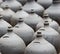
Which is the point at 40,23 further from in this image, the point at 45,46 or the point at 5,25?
the point at 45,46

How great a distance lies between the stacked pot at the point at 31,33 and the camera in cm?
213

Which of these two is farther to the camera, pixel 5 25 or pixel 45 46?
pixel 5 25

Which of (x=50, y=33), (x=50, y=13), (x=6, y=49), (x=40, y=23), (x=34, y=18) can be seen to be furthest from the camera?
(x=50, y=13)

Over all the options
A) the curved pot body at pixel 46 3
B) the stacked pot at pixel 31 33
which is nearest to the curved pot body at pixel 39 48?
the stacked pot at pixel 31 33

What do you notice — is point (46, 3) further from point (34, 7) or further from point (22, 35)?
point (22, 35)

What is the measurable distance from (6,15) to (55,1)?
0.81 metres

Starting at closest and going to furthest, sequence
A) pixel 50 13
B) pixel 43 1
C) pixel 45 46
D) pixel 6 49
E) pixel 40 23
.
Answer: pixel 45 46, pixel 6 49, pixel 40 23, pixel 50 13, pixel 43 1

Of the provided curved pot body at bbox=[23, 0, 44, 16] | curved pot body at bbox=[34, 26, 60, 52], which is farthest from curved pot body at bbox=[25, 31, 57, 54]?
curved pot body at bbox=[23, 0, 44, 16]

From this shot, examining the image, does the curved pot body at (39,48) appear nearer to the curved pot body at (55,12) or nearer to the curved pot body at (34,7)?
the curved pot body at (55,12)

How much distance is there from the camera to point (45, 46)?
2.08 m

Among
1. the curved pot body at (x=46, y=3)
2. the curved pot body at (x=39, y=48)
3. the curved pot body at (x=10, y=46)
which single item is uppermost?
the curved pot body at (x=39, y=48)

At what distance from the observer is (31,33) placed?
9.27ft

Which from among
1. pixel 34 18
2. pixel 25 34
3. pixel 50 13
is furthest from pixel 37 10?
pixel 25 34

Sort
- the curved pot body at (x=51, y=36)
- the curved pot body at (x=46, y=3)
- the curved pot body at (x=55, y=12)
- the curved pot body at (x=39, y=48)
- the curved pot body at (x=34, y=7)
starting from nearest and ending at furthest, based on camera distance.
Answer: the curved pot body at (x=39, y=48)
the curved pot body at (x=51, y=36)
the curved pot body at (x=55, y=12)
the curved pot body at (x=34, y=7)
the curved pot body at (x=46, y=3)
